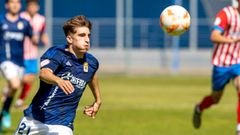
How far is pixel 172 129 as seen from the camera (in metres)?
15.2

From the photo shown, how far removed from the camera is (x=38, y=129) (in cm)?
930

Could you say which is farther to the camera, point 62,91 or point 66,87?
point 62,91

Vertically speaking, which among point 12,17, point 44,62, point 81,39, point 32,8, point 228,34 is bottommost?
point 32,8

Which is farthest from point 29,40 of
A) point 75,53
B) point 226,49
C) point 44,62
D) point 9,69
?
point 44,62

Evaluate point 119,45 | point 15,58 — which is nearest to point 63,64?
point 15,58

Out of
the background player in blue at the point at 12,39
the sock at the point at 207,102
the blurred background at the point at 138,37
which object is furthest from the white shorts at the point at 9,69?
the blurred background at the point at 138,37

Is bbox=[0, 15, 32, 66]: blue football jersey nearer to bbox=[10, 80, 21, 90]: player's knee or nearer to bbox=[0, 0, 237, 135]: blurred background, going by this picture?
bbox=[10, 80, 21, 90]: player's knee

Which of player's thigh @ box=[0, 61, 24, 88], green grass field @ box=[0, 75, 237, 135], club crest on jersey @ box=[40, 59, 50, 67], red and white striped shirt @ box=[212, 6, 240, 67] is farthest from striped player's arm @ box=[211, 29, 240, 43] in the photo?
club crest on jersey @ box=[40, 59, 50, 67]

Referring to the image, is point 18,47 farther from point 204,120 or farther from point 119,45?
point 119,45

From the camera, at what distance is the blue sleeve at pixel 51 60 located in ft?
30.0

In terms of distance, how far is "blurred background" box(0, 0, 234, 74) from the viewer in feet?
133

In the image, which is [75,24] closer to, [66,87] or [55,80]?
[55,80]

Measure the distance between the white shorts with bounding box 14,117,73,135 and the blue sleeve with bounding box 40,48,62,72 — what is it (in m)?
0.63

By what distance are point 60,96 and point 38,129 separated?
43cm
